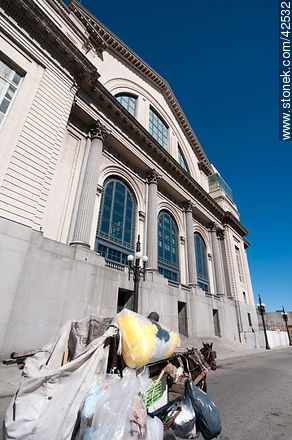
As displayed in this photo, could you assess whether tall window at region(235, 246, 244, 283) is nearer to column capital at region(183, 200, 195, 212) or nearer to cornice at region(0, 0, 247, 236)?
cornice at region(0, 0, 247, 236)

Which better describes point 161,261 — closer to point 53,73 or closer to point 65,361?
point 53,73

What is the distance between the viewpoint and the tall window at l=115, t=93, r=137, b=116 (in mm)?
21997

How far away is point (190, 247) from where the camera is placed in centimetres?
2286

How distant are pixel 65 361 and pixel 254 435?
339 centimetres

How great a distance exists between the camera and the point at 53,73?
12.2 metres

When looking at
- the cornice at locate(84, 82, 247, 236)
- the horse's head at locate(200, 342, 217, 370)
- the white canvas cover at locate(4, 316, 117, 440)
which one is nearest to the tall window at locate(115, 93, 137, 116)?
the cornice at locate(84, 82, 247, 236)

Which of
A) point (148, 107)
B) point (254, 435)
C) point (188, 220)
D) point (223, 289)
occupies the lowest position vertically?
point (254, 435)

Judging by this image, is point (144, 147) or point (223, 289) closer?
point (144, 147)

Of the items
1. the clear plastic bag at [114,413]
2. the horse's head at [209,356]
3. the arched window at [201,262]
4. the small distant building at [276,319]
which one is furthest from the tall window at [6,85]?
the small distant building at [276,319]

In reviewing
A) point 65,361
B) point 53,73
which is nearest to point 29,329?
point 65,361

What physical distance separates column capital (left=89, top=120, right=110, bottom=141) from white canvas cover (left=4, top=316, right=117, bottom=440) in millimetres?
14933

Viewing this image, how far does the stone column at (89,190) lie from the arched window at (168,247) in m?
8.57

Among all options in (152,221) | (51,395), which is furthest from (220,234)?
(51,395)

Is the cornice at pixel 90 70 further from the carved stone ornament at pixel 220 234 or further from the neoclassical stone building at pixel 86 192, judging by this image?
the carved stone ornament at pixel 220 234
